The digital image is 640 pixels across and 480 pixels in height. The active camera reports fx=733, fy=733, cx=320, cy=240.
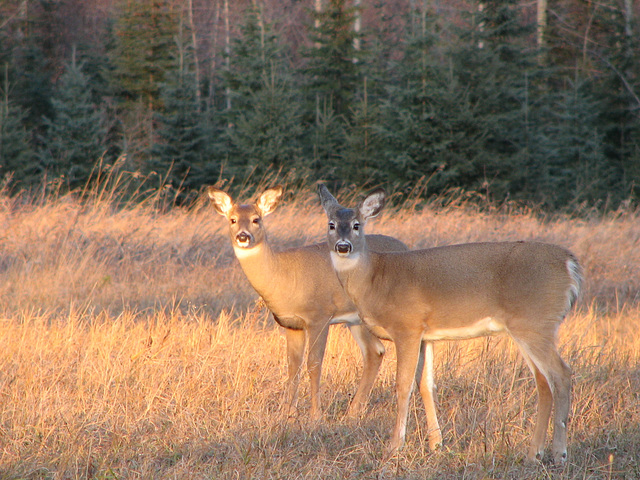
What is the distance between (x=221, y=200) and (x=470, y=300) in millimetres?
2468

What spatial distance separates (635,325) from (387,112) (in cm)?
1371

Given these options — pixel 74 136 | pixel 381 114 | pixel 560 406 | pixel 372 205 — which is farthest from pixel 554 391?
pixel 74 136

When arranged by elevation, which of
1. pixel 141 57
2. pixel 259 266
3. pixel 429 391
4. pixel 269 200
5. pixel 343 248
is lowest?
pixel 141 57

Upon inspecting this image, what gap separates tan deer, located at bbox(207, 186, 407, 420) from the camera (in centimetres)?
524

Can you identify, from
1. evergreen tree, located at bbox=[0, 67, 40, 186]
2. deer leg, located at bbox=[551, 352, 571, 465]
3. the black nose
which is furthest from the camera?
→ evergreen tree, located at bbox=[0, 67, 40, 186]

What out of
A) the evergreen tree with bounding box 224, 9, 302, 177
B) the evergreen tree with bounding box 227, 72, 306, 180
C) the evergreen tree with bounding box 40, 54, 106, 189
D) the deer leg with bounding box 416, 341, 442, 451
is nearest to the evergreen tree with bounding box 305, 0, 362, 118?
the evergreen tree with bounding box 224, 9, 302, 177

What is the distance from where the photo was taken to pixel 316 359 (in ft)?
16.6

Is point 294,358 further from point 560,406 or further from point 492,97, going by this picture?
Answer: point 492,97

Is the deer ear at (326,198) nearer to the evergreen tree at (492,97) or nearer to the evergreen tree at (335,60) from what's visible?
the evergreen tree at (492,97)

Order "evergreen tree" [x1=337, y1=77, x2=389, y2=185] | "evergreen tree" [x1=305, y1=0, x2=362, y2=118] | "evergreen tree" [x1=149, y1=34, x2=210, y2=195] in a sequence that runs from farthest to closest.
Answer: "evergreen tree" [x1=305, y1=0, x2=362, y2=118] → "evergreen tree" [x1=149, y1=34, x2=210, y2=195] → "evergreen tree" [x1=337, y1=77, x2=389, y2=185]

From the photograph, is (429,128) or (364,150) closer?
(429,128)

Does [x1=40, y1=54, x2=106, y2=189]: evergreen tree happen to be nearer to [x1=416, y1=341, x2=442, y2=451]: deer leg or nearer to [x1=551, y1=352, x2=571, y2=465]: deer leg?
[x1=416, y1=341, x2=442, y2=451]: deer leg

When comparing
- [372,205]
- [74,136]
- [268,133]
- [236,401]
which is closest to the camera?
[236,401]

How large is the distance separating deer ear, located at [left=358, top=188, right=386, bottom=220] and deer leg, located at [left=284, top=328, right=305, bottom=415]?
1.13 m
